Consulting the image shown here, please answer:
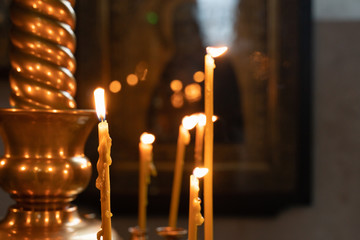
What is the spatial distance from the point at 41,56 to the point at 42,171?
2.6 inches

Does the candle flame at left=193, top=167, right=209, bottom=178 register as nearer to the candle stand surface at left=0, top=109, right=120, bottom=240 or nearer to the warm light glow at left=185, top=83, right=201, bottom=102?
the candle stand surface at left=0, top=109, right=120, bottom=240

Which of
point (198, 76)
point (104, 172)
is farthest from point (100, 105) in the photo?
point (198, 76)

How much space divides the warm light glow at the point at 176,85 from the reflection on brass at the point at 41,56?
0.73 m

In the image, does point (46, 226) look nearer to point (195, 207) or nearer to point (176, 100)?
point (195, 207)

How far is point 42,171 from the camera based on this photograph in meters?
0.26

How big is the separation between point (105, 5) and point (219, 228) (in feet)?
1.79

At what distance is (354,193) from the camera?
1.08m

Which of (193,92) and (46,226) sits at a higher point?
(193,92)

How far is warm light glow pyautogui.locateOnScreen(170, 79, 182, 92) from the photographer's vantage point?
1011 mm

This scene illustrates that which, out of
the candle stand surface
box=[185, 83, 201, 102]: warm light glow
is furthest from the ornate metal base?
box=[185, 83, 201, 102]: warm light glow

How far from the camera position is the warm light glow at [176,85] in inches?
39.8

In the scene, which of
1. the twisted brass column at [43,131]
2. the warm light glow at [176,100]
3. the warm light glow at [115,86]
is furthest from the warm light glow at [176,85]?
the twisted brass column at [43,131]

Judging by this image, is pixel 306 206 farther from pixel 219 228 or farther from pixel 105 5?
pixel 105 5

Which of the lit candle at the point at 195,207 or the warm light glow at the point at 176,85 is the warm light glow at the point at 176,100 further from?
the lit candle at the point at 195,207
